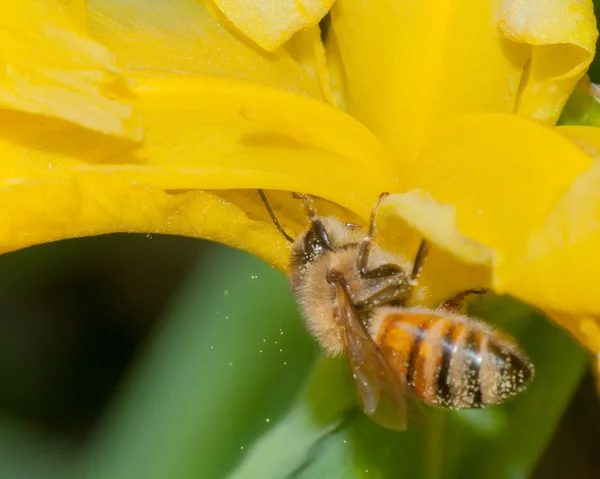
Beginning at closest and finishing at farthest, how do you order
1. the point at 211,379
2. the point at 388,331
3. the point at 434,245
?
the point at 434,245 < the point at 388,331 < the point at 211,379

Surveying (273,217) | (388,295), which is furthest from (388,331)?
(273,217)

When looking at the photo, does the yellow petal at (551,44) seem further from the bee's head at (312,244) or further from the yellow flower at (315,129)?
the bee's head at (312,244)

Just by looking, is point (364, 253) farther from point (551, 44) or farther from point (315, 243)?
point (551, 44)

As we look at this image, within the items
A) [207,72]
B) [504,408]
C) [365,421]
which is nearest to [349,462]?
[365,421]

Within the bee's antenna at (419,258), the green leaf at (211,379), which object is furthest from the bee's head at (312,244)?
the green leaf at (211,379)

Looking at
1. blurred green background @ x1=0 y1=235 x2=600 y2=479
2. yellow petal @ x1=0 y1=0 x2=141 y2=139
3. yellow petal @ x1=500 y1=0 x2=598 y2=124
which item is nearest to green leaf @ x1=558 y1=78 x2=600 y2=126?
yellow petal @ x1=500 y1=0 x2=598 y2=124

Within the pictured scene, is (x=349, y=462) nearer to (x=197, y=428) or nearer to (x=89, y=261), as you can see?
(x=197, y=428)
